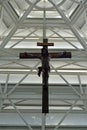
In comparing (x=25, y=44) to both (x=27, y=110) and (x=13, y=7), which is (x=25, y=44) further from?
(x=27, y=110)

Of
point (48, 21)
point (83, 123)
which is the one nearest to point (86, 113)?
point (83, 123)

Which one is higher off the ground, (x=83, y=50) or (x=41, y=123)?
(x=83, y=50)

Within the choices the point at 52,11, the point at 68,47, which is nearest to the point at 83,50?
the point at 68,47

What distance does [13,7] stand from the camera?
16359 mm

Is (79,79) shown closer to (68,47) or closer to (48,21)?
(68,47)

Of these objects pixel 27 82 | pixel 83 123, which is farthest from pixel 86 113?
pixel 27 82

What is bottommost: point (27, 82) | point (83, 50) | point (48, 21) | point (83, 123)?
point (83, 123)

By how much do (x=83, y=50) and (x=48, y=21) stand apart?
1.88 meters

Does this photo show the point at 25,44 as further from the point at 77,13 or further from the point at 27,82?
the point at 77,13

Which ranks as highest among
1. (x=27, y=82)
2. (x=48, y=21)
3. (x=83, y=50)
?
(x=48, y=21)

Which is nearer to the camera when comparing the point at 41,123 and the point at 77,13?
the point at 77,13

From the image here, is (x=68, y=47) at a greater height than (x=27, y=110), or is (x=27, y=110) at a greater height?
(x=68, y=47)

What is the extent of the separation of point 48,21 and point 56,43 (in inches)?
49.6

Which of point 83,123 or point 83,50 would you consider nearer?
point 83,50
